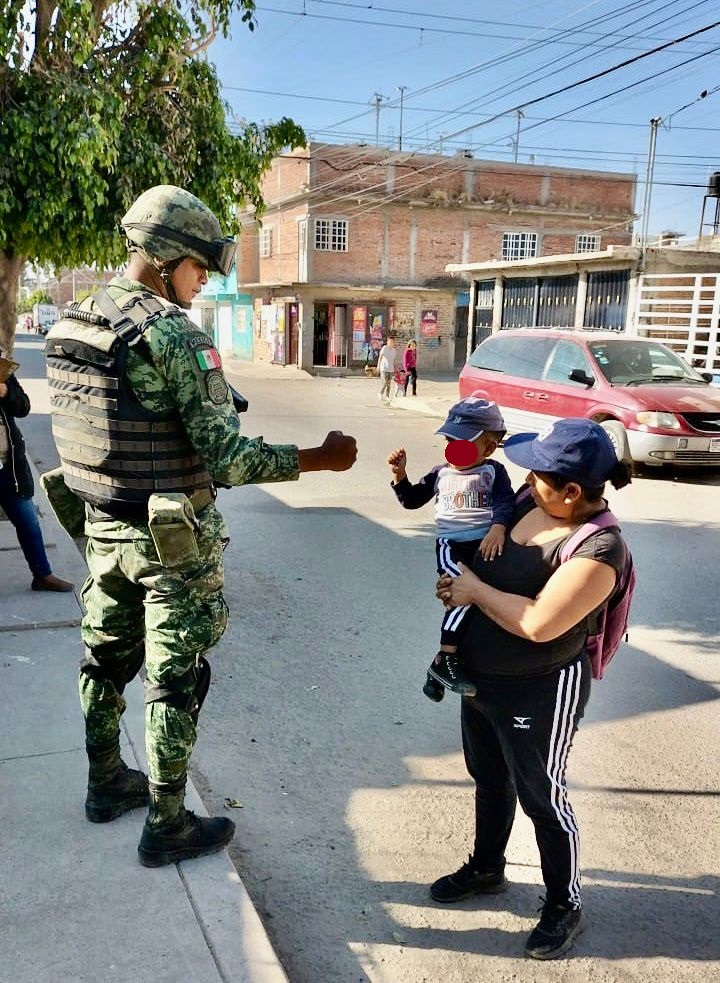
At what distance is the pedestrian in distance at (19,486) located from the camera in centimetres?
491

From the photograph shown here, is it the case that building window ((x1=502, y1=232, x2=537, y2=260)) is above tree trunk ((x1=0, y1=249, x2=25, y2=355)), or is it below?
above

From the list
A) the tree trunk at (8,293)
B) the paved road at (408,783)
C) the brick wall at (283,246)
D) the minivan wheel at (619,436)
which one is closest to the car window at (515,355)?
the minivan wheel at (619,436)

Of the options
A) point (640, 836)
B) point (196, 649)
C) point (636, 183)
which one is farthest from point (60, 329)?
point (636, 183)

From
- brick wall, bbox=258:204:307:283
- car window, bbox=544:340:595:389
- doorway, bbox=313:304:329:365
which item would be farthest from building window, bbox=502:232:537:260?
car window, bbox=544:340:595:389

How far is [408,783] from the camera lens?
336 cm

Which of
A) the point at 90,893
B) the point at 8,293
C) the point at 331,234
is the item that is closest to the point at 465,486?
the point at 90,893

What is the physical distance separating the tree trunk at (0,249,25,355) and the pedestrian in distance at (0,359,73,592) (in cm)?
134

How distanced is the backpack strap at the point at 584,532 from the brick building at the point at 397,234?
28.9 metres

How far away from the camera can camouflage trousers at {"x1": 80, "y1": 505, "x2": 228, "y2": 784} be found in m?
2.52

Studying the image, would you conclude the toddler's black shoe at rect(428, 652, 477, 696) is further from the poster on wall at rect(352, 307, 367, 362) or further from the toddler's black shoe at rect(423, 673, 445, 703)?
the poster on wall at rect(352, 307, 367, 362)

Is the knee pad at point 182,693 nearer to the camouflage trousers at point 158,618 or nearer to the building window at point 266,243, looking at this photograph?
the camouflage trousers at point 158,618

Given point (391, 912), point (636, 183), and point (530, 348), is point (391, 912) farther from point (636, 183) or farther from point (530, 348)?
point (636, 183)

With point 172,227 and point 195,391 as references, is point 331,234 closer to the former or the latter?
point 172,227

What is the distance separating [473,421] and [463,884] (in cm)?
170
